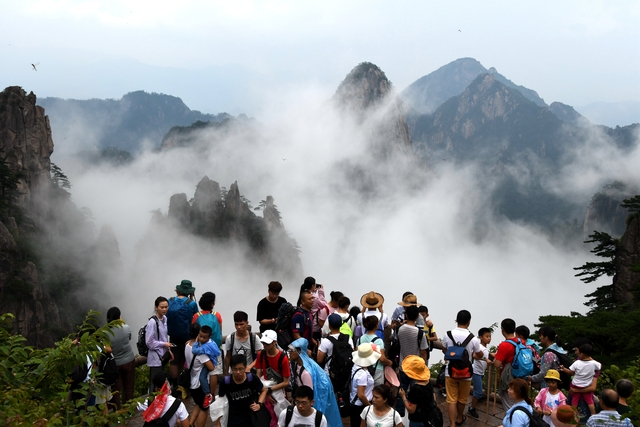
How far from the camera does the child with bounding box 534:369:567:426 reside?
6.01 meters

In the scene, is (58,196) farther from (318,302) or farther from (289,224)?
(289,224)

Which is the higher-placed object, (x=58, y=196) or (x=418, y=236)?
(x=418, y=236)

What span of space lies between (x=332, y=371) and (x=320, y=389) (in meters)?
0.83

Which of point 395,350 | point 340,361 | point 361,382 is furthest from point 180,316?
point 395,350

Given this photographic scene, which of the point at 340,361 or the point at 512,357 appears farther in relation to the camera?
the point at 512,357

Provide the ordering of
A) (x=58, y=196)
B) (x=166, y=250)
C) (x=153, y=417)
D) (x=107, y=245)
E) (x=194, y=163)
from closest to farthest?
(x=153, y=417) < (x=58, y=196) < (x=107, y=245) < (x=166, y=250) < (x=194, y=163)

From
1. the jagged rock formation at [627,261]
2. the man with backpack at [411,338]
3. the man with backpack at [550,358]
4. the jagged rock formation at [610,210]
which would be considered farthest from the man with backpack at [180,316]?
the jagged rock formation at [610,210]

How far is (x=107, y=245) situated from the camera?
7225cm

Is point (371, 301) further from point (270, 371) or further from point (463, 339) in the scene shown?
point (270, 371)

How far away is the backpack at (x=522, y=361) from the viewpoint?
7418mm

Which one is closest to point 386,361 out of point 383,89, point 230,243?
point 230,243

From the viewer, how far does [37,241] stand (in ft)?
166

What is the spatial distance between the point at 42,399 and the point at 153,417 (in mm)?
1411

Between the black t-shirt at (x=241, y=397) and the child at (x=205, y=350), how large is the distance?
87 cm
